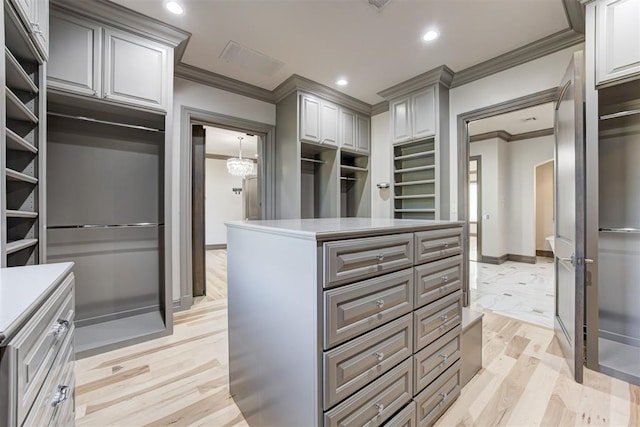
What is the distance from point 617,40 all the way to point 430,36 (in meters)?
1.31

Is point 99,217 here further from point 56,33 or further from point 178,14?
point 178,14

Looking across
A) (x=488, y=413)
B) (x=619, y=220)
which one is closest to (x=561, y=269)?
(x=619, y=220)

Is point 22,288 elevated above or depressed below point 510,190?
below

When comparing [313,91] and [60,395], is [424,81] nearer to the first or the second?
[313,91]

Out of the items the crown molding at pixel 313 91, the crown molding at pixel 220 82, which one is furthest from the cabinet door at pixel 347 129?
the crown molding at pixel 220 82

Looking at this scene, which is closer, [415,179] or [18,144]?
[18,144]

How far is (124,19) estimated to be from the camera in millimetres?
2201

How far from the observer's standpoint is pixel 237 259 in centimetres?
156

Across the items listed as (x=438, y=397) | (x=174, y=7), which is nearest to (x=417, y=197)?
(x=438, y=397)

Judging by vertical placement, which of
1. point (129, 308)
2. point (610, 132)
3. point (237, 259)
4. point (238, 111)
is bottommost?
point (129, 308)

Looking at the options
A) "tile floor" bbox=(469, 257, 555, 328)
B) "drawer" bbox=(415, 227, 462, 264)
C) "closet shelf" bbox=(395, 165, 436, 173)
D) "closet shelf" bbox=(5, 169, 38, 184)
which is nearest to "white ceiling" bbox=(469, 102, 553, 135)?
"closet shelf" bbox=(395, 165, 436, 173)

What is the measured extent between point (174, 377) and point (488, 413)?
2030 millimetres

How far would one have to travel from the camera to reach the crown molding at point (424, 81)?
3.14 m

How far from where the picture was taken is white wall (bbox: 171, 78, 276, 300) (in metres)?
3.02
